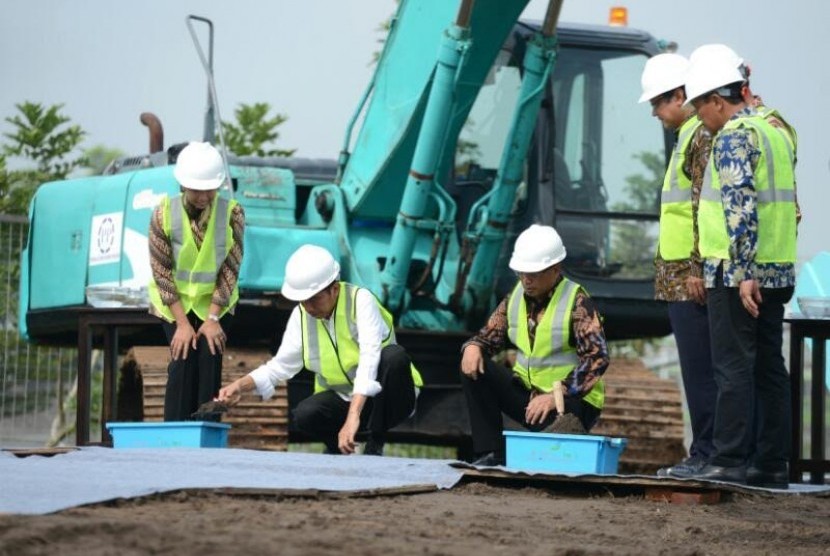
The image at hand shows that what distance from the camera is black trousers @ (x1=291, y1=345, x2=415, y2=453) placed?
9.12 m

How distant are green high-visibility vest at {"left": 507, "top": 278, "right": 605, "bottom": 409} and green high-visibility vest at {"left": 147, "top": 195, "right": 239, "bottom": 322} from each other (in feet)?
5.20

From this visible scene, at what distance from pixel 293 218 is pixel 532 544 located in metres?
6.39

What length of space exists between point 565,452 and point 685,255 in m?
1.10

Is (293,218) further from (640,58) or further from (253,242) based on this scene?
(640,58)

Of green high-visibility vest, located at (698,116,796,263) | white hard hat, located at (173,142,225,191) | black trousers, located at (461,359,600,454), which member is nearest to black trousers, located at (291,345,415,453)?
black trousers, located at (461,359,600,454)

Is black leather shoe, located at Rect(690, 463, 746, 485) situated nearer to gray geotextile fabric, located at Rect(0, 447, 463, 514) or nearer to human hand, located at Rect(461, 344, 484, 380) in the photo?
gray geotextile fabric, located at Rect(0, 447, 463, 514)

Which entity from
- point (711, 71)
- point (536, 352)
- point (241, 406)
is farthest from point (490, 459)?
point (241, 406)

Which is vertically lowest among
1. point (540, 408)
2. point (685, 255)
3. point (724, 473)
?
point (724, 473)

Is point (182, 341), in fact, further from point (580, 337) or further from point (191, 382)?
point (580, 337)

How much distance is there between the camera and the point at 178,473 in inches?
285

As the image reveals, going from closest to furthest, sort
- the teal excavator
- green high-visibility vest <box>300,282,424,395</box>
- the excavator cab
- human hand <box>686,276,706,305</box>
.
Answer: human hand <box>686,276,706,305</box> < green high-visibility vest <box>300,282,424,395</box> < the teal excavator < the excavator cab

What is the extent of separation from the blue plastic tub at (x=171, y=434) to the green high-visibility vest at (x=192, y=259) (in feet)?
2.10

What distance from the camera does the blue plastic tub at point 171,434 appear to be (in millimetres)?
8781

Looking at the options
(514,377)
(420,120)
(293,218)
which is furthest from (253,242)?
(514,377)
